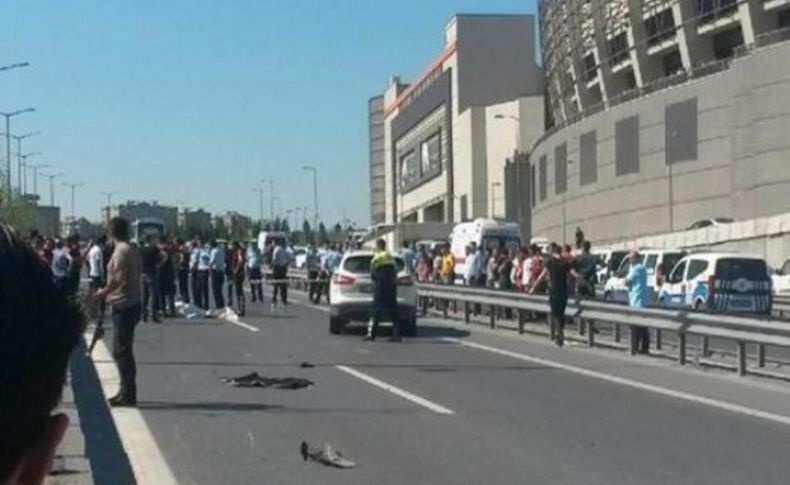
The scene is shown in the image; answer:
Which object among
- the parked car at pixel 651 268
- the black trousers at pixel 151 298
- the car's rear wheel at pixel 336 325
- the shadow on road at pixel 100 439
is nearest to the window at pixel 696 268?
the parked car at pixel 651 268

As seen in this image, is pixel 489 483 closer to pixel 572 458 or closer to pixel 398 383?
pixel 572 458

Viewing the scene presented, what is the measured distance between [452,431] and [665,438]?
1861 millimetres

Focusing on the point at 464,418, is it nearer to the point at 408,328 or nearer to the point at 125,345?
the point at 125,345

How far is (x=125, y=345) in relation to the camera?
14234mm

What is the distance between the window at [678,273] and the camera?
3325 cm

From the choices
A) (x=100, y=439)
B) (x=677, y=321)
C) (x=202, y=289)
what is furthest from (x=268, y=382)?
(x=202, y=289)

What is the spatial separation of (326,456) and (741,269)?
68.1ft

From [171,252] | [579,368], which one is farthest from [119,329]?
[171,252]

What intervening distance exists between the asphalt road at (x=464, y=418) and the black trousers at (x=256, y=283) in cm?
1524

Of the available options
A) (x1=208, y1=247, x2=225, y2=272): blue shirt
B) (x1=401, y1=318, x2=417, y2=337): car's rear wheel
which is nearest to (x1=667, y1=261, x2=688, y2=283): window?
(x1=401, y1=318, x2=417, y2=337): car's rear wheel

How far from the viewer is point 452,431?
1325 cm

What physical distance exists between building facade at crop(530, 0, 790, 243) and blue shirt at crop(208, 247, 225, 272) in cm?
3386

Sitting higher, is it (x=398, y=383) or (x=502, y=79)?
(x=502, y=79)

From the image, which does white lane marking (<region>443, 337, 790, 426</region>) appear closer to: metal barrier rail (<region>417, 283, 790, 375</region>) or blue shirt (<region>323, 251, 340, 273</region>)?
metal barrier rail (<region>417, 283, 790, 375</region>)
